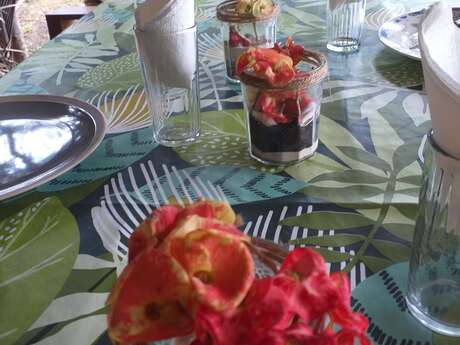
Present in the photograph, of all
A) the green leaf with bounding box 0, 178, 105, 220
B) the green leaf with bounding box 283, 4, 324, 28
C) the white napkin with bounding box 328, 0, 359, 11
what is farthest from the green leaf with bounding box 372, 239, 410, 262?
the green leaf with bounding box 283, 4, 324, 28

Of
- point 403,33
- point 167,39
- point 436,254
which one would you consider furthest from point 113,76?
point 436,254

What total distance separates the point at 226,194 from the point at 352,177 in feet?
0.47

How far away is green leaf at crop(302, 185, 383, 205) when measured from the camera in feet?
1.77

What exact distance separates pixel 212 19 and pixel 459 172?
2.85 ft

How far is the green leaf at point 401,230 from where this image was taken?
489 millimetres

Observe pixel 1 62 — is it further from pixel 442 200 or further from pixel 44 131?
pixel 442 200

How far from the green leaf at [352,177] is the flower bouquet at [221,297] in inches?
12.3

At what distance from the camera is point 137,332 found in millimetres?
259

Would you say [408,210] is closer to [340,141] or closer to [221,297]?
[340,141]

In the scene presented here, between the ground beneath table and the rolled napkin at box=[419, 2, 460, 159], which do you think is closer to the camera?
the rolled napkin at box=[419, 2, 460, 159]

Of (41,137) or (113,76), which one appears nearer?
(41,137)

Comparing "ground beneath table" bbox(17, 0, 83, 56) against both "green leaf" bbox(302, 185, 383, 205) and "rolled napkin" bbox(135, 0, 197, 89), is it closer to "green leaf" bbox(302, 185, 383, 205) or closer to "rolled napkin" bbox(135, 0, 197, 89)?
"rolled napkin" bbox(135, 0, 197, 89)

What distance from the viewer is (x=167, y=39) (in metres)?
0.63

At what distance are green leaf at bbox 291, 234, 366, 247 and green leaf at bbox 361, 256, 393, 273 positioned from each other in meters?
0.02
